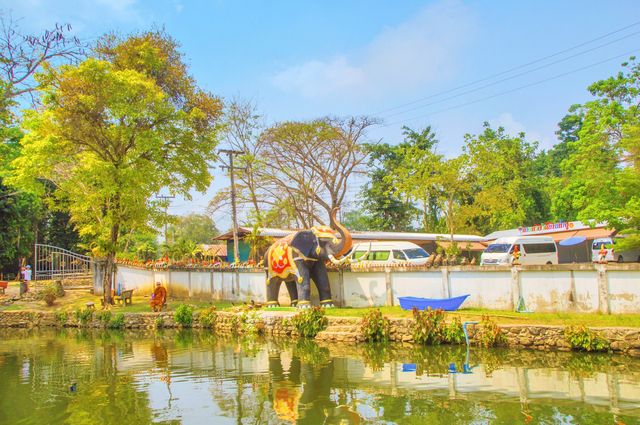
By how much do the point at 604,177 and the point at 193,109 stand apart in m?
16.5

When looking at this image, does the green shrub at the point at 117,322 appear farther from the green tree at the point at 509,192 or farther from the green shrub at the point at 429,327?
the green tree at the point at 509,192

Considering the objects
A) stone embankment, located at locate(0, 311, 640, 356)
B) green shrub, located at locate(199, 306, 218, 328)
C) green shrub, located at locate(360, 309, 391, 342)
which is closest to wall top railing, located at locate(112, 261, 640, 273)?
stone embankment, located at locate(0, 311, 640, 356)

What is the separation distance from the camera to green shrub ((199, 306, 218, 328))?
18020 mm

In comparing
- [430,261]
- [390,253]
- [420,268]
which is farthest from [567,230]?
[420,268]

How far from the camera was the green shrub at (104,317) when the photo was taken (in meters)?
19.8

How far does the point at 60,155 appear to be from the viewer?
20.0m

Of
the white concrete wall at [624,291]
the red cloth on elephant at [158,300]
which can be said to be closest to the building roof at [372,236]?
the red cloth on elephant at [158,300]

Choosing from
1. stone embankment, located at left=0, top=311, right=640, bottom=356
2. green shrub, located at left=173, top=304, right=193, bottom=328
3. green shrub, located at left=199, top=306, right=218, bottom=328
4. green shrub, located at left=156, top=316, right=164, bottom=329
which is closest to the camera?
stone embankment, located at left=0, top=311, right=640, bottom=356

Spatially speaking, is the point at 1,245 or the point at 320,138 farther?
the point at 320,138

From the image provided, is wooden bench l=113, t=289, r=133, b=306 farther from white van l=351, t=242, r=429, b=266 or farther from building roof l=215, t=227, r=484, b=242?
white van l=351, t=242, r=429, b=266

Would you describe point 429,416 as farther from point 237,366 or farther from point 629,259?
point 629,259

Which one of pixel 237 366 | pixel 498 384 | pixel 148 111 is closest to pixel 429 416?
pixel 498 384

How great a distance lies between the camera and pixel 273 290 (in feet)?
59.1

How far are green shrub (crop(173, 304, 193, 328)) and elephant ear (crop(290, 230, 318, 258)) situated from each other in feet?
15.2
